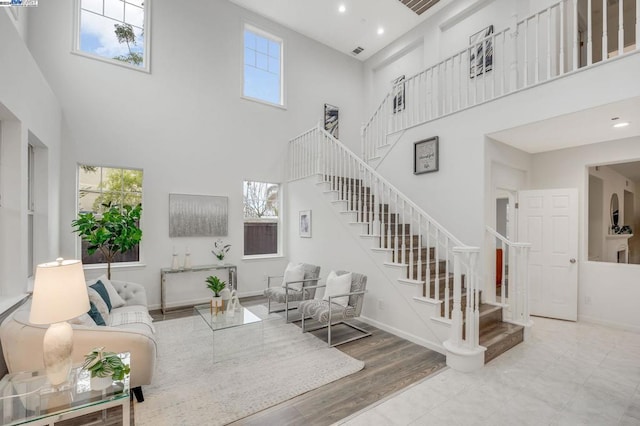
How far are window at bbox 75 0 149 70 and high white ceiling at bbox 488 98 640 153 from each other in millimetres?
6046

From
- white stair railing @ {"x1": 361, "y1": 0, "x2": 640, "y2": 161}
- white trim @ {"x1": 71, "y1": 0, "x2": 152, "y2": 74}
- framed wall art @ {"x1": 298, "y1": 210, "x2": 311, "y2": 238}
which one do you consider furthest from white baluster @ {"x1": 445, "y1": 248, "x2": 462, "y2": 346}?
white trim @ {"x1": 71, "y1": 0, "x2": 152, "y2": 74}

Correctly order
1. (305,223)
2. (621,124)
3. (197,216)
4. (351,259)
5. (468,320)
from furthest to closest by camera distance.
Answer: (305,223) → (197,216) → (351,259) → (621,124) → (468,320)

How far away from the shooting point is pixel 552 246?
4953 millimetres

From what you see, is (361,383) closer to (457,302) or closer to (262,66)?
(457,302)

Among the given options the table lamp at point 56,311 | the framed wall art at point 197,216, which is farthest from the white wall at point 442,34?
the table lamp at point 56,311

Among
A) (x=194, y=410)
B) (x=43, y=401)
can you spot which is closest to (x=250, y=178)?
(x=194, y=410)

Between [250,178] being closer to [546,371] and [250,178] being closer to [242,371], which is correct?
[242,371]

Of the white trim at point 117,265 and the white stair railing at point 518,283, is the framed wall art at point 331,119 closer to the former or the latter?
the white stair railing at point 518,283

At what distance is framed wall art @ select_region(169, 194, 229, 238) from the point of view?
553 centimetres

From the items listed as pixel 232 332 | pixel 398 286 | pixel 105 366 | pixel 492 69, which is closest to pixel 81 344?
pixel 105 366

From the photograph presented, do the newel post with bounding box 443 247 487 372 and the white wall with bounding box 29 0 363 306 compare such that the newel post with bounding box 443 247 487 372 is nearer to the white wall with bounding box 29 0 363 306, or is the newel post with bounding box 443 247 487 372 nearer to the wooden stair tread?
the wooden stair tread

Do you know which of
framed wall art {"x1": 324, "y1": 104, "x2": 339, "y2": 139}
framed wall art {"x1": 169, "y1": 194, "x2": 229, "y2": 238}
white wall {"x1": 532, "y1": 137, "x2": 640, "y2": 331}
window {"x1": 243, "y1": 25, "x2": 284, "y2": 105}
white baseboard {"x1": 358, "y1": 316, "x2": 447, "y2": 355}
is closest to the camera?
white baseboard {"x1": 358, "y1": 316, "x2": 447, "y2": 355}

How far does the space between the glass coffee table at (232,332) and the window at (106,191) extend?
7.90 feet

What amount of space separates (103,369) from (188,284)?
3.74 m
